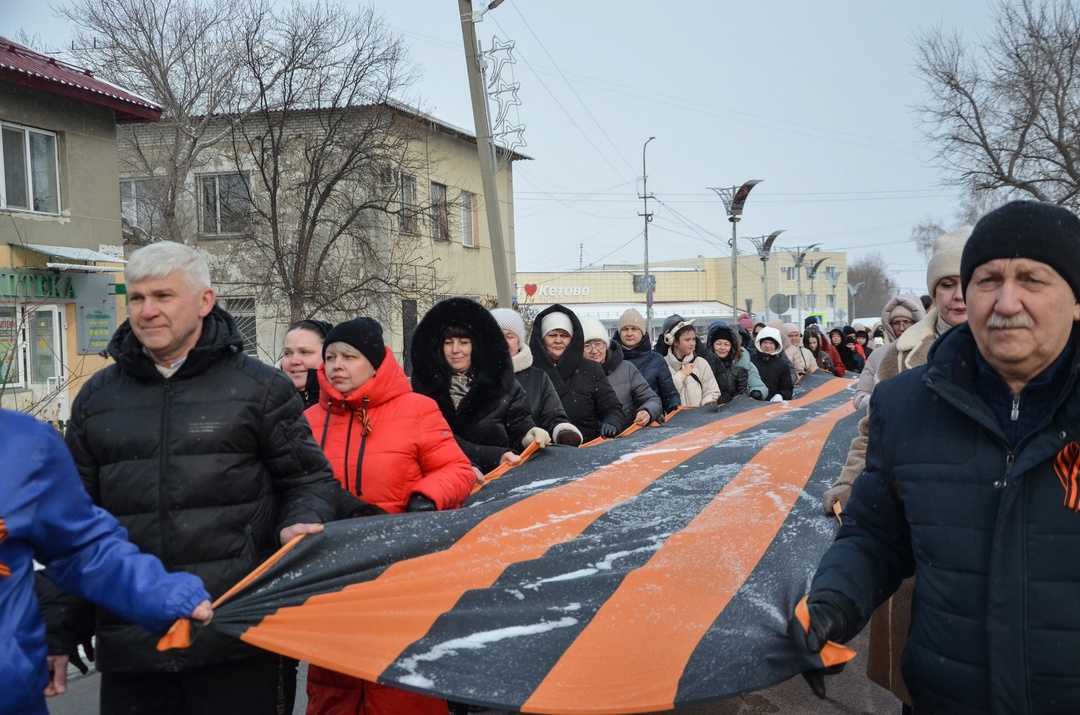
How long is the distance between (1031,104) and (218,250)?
19368 millimetres

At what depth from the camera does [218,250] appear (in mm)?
24141

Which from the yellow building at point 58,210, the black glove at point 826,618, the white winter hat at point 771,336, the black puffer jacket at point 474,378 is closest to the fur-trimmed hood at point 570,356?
the black puffer jacket at point 474,378

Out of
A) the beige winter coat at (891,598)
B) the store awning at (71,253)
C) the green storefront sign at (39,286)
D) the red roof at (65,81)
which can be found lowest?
the beige winter coat at (891,598)

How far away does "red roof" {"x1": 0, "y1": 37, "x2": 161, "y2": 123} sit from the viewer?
48.6 feet

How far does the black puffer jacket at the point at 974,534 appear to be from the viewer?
2.04 metres

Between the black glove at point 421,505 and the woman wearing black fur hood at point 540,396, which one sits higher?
the woman wearing black fur hood at point 540,396

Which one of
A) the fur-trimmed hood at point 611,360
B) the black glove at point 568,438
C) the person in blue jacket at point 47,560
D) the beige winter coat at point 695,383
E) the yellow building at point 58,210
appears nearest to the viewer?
the person in blue jacket at point 47,560

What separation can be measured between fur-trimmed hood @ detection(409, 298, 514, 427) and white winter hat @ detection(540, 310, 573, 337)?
71.7 inches

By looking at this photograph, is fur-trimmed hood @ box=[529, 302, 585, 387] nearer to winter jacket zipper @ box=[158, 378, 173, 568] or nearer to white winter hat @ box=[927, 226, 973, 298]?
white winter hat @ box=[927, 226, 973, 298]

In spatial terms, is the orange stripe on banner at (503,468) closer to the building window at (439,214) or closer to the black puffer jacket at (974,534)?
the black puffer jacket at (974,534)

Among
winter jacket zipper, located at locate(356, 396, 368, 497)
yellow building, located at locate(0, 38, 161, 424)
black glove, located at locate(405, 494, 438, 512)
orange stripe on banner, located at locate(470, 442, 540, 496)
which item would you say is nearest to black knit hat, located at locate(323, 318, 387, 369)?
winter jacket zipper, located at locate(356, 396, 368, 497)

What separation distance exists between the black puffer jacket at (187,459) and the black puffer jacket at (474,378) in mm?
2169

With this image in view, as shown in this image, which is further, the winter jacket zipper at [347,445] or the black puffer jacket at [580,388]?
the black puffer jacket at [580,388]

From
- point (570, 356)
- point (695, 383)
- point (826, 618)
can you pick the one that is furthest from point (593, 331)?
point (826, 618)
